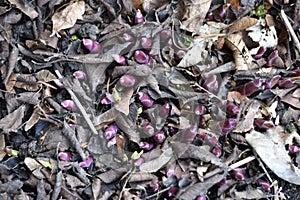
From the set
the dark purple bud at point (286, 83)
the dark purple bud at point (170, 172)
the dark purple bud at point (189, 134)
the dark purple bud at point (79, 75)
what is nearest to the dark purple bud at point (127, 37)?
the dark purple bud at point (79, 75)

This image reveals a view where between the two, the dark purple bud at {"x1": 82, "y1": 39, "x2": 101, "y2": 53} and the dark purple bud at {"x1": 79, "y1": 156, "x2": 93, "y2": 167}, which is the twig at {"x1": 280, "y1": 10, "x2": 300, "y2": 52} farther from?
the dark purple bud at {"x1": 79, "y1": 156, "x2": 93, "y2": 167}

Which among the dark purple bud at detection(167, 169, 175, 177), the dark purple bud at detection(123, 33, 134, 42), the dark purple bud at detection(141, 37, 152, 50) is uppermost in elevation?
the dark purple bud at detection(123, 33, 134, 42)

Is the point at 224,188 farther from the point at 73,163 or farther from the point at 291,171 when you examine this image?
the point at 73,163

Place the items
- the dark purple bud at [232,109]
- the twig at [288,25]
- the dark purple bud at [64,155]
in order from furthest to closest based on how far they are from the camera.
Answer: the twig at [288,25]
the dark purple bud at [232,109]
the dark purple bud at [64,155]

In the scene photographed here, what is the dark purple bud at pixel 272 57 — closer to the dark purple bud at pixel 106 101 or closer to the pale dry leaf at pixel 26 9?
the dark purple bud at pixel 106 101

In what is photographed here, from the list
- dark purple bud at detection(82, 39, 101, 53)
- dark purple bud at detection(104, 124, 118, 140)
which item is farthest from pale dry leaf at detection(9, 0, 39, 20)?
dark purple bud at detection(104, 124, 118, 140)

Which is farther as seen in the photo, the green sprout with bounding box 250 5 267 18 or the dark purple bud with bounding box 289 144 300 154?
the green sprout with bounding box 250 5 267 18

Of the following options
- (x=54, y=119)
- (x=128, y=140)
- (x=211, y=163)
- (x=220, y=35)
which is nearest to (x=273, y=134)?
(x=211, y=163)

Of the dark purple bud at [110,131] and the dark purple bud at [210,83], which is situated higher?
the dark purple bud at [210,83]
